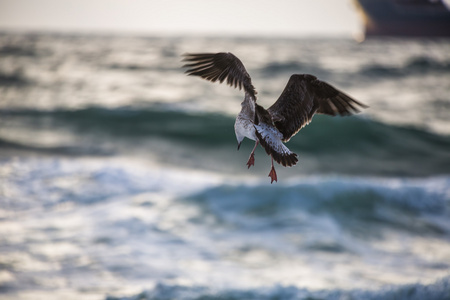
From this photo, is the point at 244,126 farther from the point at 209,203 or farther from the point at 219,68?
the point at 209,203

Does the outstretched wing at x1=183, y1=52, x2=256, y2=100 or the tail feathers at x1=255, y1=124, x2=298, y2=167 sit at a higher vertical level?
the outstretched wing at x1=183, y1=52, x2=256, y2=100

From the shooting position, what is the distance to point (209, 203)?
12414 millimetres

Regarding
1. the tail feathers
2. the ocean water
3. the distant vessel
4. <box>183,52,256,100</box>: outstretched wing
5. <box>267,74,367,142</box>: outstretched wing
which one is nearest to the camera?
the tail feathers

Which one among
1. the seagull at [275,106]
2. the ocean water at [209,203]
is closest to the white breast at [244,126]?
the seagull at [275,106]

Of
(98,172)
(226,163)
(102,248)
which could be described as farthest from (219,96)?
(102,248)

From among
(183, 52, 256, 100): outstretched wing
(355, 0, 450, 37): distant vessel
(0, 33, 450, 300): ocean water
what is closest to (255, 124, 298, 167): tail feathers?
(183, 52, 256, 100): outstretched wing

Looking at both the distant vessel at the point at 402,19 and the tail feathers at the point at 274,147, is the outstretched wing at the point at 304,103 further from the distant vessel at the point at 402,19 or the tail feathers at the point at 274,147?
the distant vessel at the point at 402,19

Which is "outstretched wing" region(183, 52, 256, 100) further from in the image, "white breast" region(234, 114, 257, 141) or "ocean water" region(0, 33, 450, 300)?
"ocean water" region(0, 33, 450, 300)

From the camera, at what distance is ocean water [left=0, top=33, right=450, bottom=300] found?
28.6 ft

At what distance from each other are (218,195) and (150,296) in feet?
16.5

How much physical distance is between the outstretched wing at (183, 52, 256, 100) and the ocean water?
573 cm

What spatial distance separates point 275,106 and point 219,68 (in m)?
0.53

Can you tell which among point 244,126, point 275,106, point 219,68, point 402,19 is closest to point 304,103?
point 275,106

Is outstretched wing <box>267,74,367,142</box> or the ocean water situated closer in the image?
outstretched wing <box>267,74,367,142</box>
